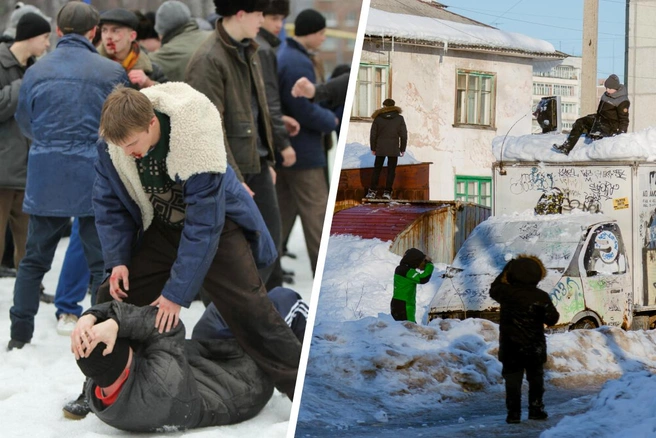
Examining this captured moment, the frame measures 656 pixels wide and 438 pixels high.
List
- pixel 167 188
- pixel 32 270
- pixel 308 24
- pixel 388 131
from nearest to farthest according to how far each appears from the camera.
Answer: pixel 388 131, pixel 167 188, pixel 32 270, pixel 308 24

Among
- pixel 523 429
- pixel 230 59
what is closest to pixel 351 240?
pixel 523 429

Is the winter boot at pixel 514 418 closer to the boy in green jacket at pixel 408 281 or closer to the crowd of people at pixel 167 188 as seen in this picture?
the boy in green jacket at pixel 408 281


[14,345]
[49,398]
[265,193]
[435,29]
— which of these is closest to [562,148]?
[435,29]

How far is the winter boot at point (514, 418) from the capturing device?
2.29 metres

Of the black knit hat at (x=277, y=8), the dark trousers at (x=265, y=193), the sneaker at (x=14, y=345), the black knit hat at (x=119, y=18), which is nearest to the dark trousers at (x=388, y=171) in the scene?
the dark trousers at (x=265, y=193)

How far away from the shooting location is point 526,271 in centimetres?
229

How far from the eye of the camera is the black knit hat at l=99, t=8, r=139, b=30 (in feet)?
14.6

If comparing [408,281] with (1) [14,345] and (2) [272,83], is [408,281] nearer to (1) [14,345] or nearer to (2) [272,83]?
(1) [14,345]

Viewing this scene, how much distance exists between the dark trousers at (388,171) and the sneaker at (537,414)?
0.61 m

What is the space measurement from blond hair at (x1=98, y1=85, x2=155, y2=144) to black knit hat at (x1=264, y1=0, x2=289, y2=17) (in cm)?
193

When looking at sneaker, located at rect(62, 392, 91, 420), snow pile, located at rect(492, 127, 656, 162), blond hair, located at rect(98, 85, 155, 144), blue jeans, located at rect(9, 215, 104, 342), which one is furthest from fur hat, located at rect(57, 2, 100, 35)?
snow pile, located at rect(492, 127, 656, 162)

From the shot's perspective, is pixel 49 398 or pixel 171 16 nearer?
pixel 49 398

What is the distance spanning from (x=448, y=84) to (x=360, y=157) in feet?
0.88

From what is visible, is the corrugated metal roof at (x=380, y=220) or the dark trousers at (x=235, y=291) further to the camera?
the dark trousers at (x=235, y=291)
